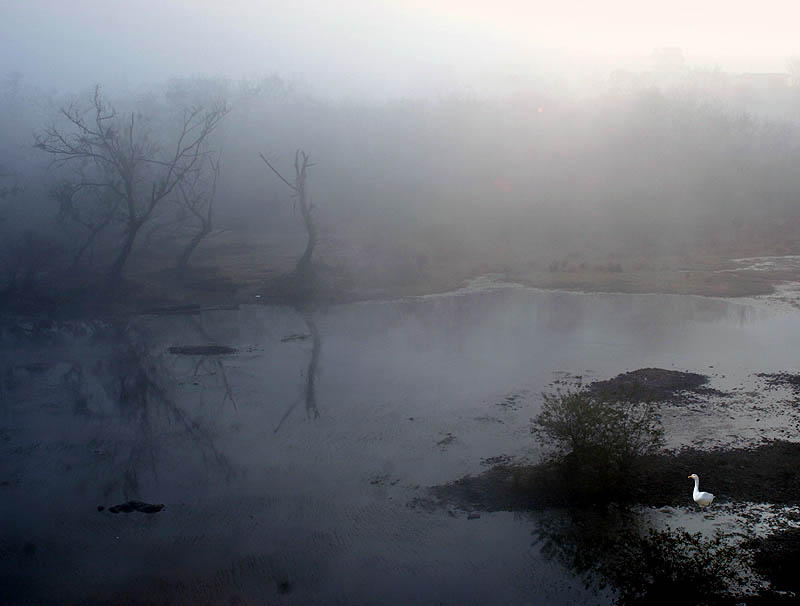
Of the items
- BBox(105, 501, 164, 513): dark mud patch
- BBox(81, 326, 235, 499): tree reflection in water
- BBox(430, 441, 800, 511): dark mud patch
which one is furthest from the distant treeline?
BBox(105, 501, 164, 513): dark mud patch

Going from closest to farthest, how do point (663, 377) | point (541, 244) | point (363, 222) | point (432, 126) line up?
point (663, 377) → point (541, 244) → point (363, 222) → point (432, 126)

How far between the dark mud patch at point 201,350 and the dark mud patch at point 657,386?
25.7ft

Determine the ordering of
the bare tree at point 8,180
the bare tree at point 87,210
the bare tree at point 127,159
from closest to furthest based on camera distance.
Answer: the bare tree at point 127,159 → the bare tree at point 87,210 → the bare tree at point 8,180

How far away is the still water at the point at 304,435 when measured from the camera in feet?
27.2

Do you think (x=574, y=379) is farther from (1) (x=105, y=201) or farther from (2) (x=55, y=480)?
(1) (x=105, y=201)

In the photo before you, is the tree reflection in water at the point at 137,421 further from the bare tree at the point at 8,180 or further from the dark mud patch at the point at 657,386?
the bare tree at the point at 8,180

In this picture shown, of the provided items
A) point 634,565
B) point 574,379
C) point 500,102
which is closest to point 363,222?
point 500,102

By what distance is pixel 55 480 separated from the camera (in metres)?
10.7

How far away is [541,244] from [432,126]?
15.2m

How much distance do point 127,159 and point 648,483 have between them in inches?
789

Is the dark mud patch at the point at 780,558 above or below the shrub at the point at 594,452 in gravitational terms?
below

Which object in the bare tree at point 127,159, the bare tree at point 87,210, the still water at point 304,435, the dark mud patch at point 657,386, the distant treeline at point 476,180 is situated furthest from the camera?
the distant treeline at point 476,180

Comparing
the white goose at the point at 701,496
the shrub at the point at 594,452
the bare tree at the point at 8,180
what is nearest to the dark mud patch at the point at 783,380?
the shrub at the point at 594,452

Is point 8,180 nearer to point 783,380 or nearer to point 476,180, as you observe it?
point 476,180
